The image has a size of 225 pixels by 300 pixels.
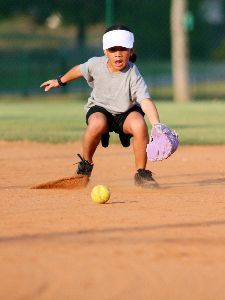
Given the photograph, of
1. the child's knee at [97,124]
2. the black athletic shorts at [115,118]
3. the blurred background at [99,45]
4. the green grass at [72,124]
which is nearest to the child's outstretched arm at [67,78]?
the black athletic shorts at [115,118]

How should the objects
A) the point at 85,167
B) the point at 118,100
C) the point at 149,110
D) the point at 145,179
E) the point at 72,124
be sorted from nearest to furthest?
the point at 149,110 < the point at 145,179 < the point at 118,100 < the point at 85,167 < the point at 72,124

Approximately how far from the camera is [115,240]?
7.46m

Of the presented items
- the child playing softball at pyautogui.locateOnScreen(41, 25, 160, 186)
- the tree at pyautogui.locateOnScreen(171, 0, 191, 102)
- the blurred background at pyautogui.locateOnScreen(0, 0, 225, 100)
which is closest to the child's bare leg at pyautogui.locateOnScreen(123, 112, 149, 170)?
the child playing softball at pyautogui.locateOnScreen(41, 25, 160, 186)

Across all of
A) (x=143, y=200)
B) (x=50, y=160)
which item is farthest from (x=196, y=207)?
(x=50, y=160)

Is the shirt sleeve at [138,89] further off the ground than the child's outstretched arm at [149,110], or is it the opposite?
the shirt sleeve at [138,89]

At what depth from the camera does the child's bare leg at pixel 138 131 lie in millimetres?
10898

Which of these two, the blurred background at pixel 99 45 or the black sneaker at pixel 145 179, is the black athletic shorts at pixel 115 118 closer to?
the black sneaker at pixel 145 179

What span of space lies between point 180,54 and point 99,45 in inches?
849

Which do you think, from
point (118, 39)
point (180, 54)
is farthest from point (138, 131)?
point (180, 54)

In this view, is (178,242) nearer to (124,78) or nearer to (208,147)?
(124,78)

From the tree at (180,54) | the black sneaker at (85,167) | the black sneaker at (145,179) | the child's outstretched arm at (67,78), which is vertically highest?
the tree at (180,54)

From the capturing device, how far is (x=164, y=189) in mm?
11031

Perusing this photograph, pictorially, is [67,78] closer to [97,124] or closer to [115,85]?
[115,85]

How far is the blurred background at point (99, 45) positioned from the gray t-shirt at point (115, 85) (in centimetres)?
3282
